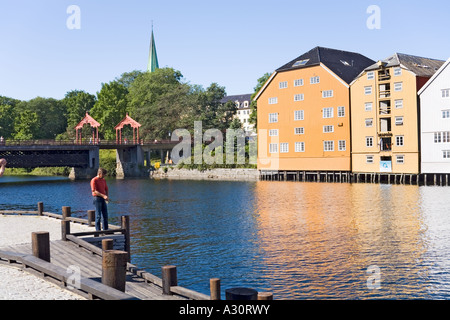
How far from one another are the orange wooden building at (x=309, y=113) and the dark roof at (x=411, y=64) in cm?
679

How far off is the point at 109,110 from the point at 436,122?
3262 inches

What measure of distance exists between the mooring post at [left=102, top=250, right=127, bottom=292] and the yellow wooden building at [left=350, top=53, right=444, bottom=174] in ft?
201

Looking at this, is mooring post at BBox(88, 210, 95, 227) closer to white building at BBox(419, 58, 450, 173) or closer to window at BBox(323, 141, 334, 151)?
white building at BBox(419, 58, 450, 173)

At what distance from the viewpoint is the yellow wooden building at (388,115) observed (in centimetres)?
6725

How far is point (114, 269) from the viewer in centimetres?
1209

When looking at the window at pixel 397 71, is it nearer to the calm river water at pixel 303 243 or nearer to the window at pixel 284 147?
the window at pixel 284 147

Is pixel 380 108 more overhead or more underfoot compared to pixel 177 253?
more overhead

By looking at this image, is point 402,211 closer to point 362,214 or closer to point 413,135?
point 362,214

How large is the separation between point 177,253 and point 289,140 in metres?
58.4

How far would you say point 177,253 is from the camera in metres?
23.9

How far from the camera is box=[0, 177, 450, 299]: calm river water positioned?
59.9 feet

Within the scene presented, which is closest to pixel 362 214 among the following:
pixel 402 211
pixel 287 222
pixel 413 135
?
pixel 402 211

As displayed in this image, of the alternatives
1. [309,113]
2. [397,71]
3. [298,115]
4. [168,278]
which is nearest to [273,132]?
[298,115]
